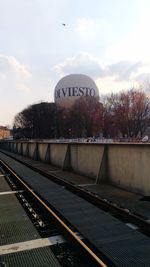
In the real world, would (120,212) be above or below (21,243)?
above

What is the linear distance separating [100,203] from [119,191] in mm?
2511

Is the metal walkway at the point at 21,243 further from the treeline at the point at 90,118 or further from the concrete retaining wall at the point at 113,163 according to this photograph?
the treeline at the point at 90,118

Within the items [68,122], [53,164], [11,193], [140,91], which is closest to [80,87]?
[68,122]

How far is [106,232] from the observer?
7.46m

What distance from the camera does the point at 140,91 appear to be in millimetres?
78438

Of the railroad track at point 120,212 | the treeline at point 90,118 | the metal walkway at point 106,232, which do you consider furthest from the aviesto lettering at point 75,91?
the metal walkway at point 106,232

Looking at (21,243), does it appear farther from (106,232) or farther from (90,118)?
(90,118)

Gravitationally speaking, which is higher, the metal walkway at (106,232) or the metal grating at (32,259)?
the metal walkway at (106,232)

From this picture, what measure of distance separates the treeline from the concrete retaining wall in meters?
52.9

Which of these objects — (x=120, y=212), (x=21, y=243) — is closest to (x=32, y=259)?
(x=21, y=243)

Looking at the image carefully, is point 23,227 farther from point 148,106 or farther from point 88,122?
point 88,122

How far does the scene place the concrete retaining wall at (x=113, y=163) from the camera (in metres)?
11.9

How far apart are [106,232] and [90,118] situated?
3612 inches

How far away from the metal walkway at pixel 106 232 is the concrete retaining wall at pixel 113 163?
7.30 ft
